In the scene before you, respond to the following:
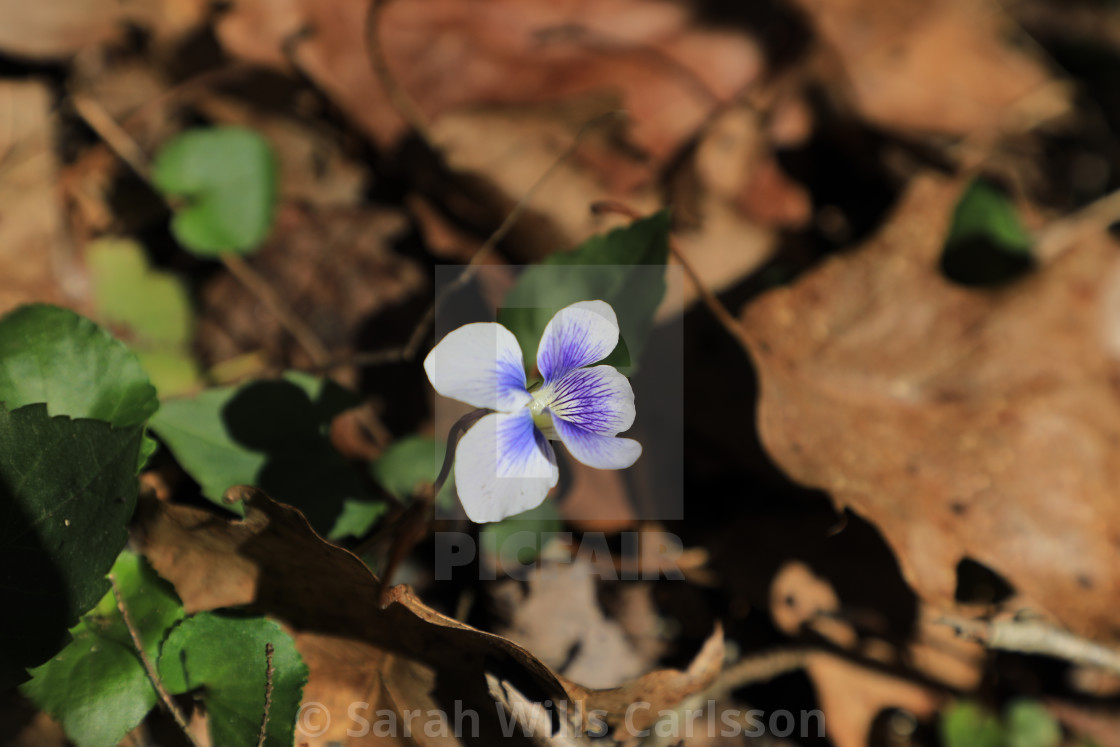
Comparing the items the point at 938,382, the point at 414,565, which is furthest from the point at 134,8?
the point at 938,382

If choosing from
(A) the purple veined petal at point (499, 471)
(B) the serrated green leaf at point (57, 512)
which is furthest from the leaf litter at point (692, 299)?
(A) the purple veined petal at point (499, 471)

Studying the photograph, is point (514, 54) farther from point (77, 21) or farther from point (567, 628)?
point (567, 628)

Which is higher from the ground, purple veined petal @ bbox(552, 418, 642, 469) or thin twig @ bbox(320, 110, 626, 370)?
purple veined petal @ bbox(552, 418, 642, 469)

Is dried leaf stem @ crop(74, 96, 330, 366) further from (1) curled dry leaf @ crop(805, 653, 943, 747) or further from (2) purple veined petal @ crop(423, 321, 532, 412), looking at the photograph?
(1) curled dry leaf @ crop(805, 653, 943, 747)

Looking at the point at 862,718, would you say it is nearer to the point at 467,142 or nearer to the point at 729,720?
the point at 729,720

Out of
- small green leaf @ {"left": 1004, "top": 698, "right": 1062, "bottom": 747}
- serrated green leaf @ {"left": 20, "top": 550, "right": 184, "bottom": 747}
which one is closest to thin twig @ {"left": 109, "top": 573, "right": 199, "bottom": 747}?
serrated green leaf @ {"left": 20, "top": 550, "right": 184, "bottom": 747}

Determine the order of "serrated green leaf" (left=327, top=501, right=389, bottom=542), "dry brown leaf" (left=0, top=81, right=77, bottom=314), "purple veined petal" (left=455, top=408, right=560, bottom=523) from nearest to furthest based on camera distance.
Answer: "purple veined petal" (left=455, top=408, right=560, bottom=523), "serrated green leaf" (left=327, top=501, right=389, bottom=542), "dry brown leaf" (left=0, top=81, right=77, bottom=314)
